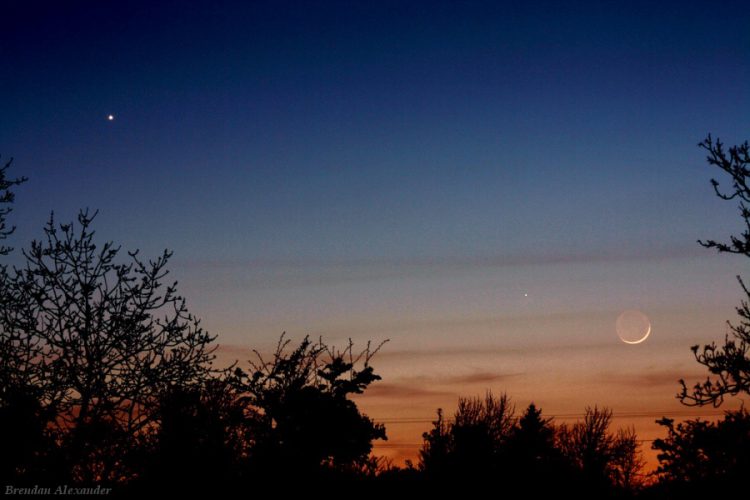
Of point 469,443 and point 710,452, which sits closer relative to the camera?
point 710,452

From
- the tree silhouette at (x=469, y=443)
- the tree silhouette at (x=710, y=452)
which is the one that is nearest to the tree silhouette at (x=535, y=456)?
the tree silhouette at (x=469, y=443)

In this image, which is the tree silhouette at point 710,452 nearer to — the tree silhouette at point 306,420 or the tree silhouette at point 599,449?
the tree silhouette at point 306,420

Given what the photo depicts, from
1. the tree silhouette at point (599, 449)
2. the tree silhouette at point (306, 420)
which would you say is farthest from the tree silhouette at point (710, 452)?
the tree silhouette at point (599, 449)

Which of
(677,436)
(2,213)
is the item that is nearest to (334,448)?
(677,436)

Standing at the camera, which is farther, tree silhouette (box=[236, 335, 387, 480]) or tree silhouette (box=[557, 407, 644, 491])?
tree silhouette (box=[557, 407, 644, 491])

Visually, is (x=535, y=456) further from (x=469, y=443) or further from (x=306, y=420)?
(x=306, y=420)

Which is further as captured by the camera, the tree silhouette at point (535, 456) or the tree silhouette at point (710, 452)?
the tree silhouette at point (535, 456)

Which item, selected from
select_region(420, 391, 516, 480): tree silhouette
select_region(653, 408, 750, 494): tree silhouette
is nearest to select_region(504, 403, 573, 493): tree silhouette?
select_region(420, 391, 516, 480): tree silhouette

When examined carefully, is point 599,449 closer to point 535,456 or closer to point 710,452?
point 535,456

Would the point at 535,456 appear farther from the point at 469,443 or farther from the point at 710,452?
the point at 710,452

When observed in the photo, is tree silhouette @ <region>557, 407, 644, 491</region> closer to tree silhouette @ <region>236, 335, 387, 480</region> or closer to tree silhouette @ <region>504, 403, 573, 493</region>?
tree silhouette @ <region>504, 403, 573, 493</region>

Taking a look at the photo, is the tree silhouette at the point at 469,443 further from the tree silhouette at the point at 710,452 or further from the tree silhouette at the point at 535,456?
the tree silhouette at the point at 710,452

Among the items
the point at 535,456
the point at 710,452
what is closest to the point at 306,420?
the point at 710,452

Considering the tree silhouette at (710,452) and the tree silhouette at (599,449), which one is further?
the tree silhouette at (599,449)
